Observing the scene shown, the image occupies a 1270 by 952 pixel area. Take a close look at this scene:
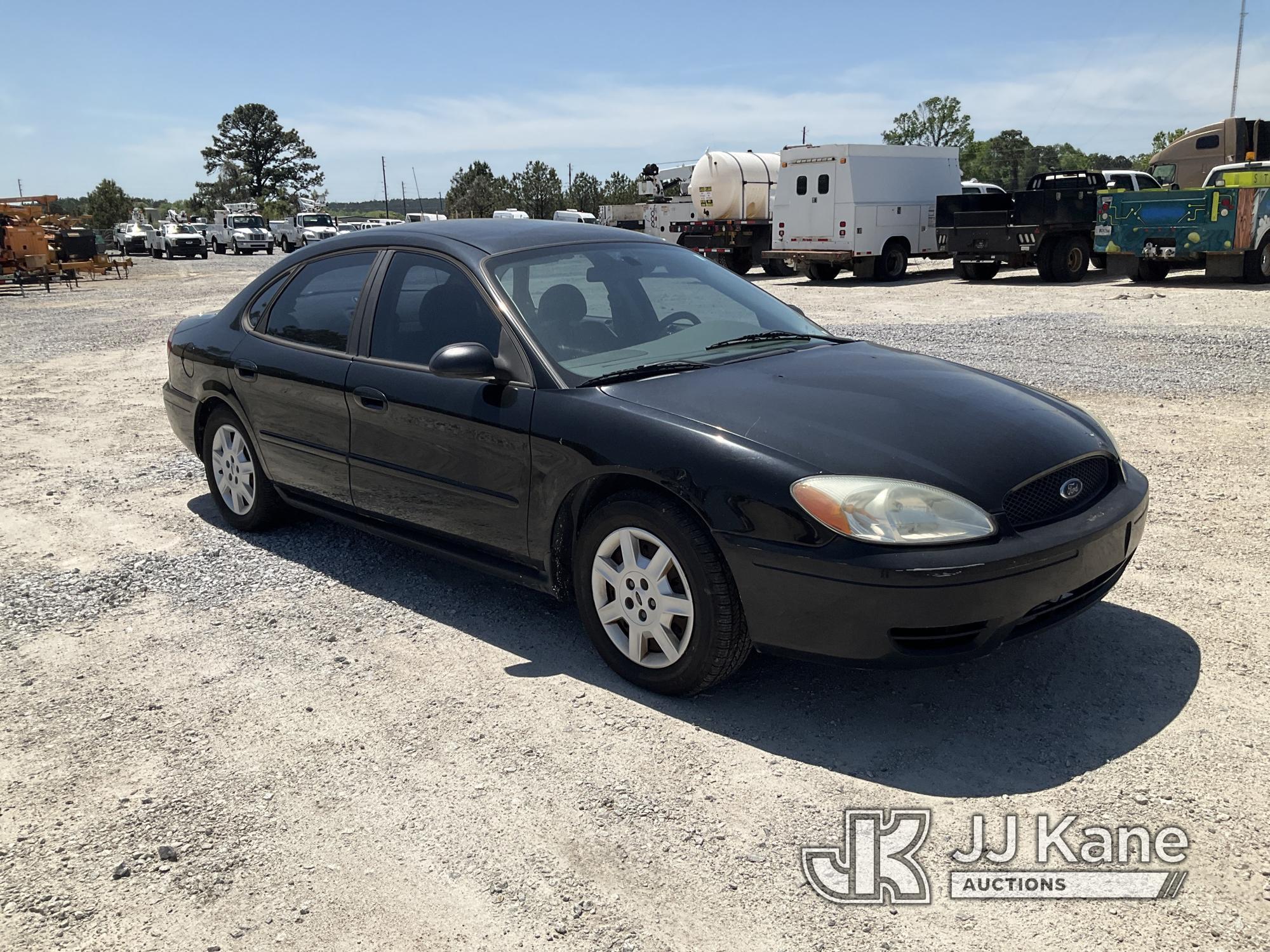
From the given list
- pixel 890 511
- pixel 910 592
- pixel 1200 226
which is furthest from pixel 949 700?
pixel 1200 226

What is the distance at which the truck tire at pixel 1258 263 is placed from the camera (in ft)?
59.9

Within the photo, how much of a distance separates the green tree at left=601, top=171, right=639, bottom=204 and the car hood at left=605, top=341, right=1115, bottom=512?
62.3 m

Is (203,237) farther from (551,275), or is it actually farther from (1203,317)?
(551,275)

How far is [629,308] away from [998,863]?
256cm

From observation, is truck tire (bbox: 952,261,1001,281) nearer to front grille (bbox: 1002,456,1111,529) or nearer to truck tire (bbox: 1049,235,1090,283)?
truck tire (bbox: 1049,235,1090,283)

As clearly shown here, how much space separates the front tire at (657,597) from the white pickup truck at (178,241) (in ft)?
172

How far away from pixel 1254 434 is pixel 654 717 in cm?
570

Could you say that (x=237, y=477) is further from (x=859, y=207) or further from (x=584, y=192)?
(x=584, y=192)

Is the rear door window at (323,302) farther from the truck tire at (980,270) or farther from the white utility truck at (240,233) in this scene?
the white utility truck at (240,233)

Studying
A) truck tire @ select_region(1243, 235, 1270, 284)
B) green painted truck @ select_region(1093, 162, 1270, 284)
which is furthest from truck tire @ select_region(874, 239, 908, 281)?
truck tire @ select_region(1243, 235, 1270, 284)

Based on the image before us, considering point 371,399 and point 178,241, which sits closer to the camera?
point 371,399

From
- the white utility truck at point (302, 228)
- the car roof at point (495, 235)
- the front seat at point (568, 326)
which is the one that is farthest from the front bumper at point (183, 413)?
the white utility truck at point (302, 228)

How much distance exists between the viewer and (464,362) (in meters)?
3.83

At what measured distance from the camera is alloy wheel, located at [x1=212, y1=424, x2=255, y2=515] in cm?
551
